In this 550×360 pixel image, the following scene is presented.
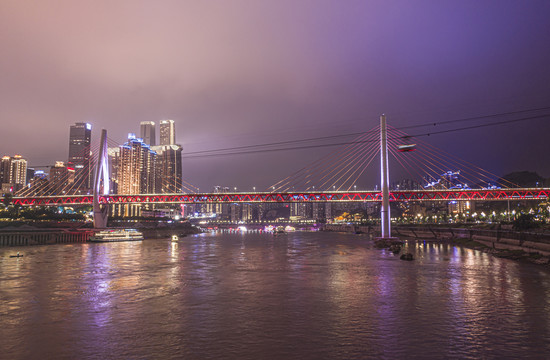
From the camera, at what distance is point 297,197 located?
92938 mm

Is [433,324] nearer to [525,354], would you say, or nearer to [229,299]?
[525,354]

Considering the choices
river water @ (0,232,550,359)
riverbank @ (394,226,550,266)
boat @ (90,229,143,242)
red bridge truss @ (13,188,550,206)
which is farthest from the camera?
red bridge truss @ (13,188,550,206)

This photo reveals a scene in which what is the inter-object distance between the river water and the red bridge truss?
50.6m

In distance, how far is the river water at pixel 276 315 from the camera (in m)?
13.2

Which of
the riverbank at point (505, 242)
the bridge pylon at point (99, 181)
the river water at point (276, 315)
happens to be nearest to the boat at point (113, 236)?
the bridge pylon at point (99, 181)

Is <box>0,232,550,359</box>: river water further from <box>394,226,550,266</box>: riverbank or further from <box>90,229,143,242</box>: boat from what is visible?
<box>90,229,143,242</box>: boat

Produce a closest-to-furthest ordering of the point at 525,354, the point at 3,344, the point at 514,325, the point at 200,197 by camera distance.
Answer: the point at 525,354
the point at 3,344
the point at 514,325
the point at 200,197

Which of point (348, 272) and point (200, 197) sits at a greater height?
point (200, 197)

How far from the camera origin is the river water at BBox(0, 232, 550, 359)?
13203mm

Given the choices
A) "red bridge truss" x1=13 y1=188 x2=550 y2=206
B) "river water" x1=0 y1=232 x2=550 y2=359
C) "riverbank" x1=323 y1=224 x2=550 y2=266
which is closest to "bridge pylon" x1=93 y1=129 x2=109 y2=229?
"red bridge truss" x1=13 y1=188 x2=550 y2=206

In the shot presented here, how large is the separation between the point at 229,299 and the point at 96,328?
301 inches

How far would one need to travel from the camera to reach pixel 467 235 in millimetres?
71688

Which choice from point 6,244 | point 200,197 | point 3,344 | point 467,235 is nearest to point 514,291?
point 3,344

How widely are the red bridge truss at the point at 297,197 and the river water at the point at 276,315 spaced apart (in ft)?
166
